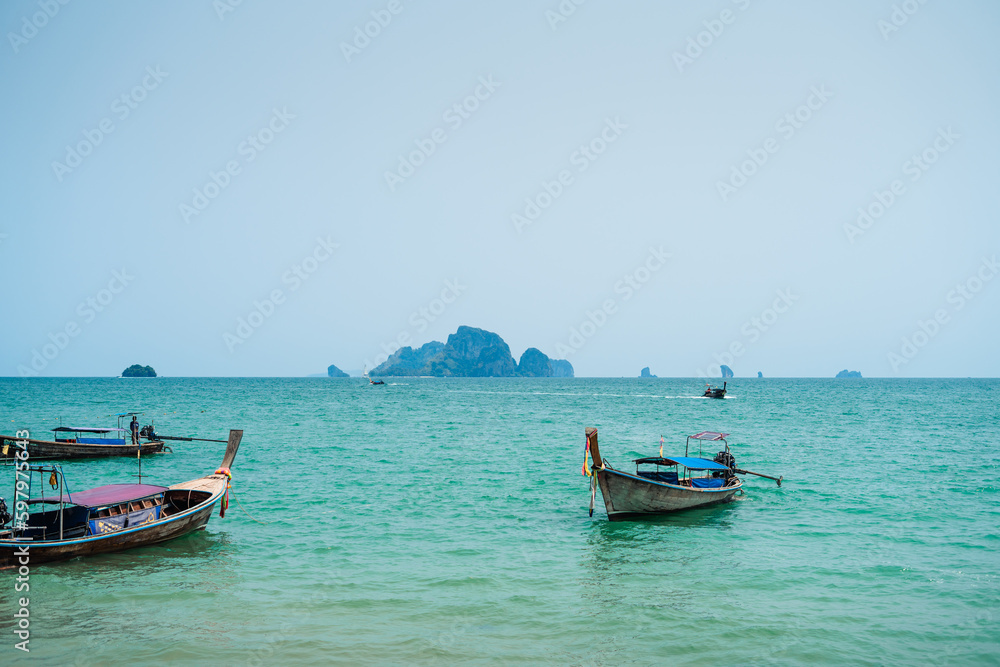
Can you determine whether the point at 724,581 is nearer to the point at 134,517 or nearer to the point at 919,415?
the point at 134,517

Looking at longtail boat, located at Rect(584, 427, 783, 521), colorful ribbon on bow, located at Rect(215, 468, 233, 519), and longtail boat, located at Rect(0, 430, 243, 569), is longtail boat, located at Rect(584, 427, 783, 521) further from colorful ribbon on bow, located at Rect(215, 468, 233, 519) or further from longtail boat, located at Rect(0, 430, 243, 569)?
longtail boat, located at Rect(0, 430, 243, 569)

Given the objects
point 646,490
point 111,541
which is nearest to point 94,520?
point 111,541

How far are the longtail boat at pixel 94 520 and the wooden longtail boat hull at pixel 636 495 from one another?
13.6 m

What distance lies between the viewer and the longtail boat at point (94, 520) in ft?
55.6

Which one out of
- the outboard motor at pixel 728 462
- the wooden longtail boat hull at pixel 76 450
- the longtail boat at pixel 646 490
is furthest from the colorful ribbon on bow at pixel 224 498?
the outboard motor at pixel 728 462

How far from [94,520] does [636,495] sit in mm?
17351

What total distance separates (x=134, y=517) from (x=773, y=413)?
77.2m

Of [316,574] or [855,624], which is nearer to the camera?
[855,624]

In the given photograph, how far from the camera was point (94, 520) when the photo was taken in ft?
59.9

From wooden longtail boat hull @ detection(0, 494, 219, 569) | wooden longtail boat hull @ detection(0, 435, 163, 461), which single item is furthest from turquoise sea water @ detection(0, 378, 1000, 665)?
wooden longtail boat hull @ detection(0, 435, 163, 461)

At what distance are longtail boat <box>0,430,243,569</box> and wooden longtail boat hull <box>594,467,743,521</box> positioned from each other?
13.6m

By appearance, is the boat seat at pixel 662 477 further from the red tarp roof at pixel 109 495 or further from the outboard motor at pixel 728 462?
the red tarp roof at pixel 109 495

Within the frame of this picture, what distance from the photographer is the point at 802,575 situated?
17.4 metres

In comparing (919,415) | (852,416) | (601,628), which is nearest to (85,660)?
(601,628)
